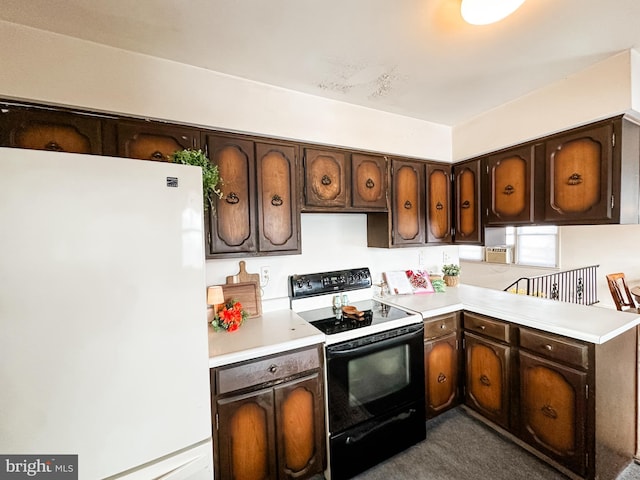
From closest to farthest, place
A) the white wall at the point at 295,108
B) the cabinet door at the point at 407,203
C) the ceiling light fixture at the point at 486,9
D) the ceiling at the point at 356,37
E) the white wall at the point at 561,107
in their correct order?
the ceiling light fixture at the point at 486,9 < the ceiling at the point at 356,37 < the white wall at the point at 295,108 < the white wall at the point at 561,107 < the cabinet door at the point at 407,203

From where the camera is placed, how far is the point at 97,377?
0.97 metres

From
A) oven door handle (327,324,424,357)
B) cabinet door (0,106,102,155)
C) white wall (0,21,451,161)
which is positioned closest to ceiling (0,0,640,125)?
white wall (0,21,451,161)

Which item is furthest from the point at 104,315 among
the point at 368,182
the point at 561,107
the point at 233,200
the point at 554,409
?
the point at 561,107

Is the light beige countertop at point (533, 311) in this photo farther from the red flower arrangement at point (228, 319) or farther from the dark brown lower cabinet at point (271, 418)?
the red flower arrangement at point (228, 319)

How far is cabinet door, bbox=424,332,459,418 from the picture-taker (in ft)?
6.75

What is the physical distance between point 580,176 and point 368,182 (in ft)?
4.68

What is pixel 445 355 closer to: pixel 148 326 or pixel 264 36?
pixel 148 326

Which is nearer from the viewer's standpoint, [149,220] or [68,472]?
[68,472]

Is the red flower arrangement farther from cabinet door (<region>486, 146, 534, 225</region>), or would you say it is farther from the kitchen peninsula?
cabinet door (<region>486, 146, 534, 225</region>)

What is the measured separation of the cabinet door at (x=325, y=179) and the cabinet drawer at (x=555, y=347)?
1528 millimetres

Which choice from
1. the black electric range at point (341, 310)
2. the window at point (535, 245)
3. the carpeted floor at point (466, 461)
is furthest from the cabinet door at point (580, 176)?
the window at point (535, 245)

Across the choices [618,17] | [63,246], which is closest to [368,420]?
[63,246]

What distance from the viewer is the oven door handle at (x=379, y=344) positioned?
1648 mm

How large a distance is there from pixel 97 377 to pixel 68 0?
1.57 metres
